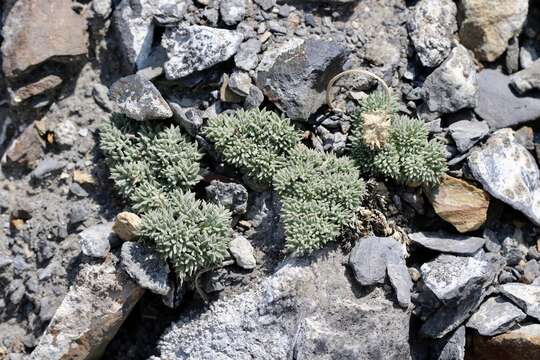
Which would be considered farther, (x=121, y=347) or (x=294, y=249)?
(x=121, y=347)

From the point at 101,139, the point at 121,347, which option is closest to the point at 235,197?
the point at 101,139

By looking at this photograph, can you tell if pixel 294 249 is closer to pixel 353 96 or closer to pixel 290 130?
pixel 290 130

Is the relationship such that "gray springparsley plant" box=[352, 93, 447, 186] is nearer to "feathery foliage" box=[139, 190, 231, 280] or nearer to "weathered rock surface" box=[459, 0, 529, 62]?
Result: "weathered rock surface" box=[459, 0, 529, 62]

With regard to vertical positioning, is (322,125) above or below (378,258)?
above

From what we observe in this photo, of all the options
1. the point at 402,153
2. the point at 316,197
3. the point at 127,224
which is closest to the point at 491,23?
the point at 402,153

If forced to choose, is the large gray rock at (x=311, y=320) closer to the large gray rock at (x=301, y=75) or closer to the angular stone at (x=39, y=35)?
the large gray rock at (x=301, y=75)

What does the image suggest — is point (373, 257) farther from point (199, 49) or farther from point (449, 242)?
point (199, 49)
